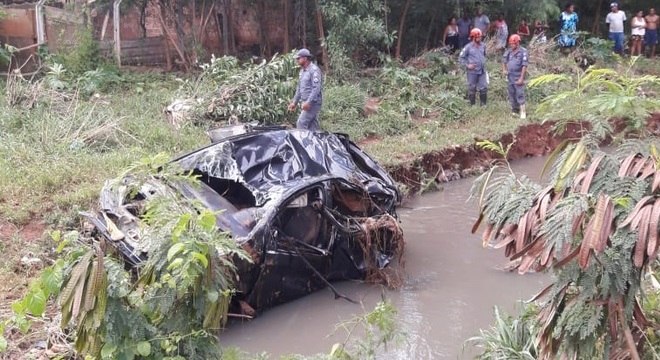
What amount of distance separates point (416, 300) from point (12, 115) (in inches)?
273

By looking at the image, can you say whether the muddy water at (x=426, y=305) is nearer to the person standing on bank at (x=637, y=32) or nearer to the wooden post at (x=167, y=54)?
the wooden post at (x=167, y=54)

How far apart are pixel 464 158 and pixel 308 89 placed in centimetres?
352

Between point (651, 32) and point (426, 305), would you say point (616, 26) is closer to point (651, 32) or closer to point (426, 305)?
point (651, 32)

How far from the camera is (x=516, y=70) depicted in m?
13.8

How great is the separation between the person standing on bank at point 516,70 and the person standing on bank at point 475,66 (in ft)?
1.57

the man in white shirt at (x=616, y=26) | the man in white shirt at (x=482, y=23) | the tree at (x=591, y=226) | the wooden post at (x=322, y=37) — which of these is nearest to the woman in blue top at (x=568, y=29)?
the man in white shirt at (x=616, y=26)

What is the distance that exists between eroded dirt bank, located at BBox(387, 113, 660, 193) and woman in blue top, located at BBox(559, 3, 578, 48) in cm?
479

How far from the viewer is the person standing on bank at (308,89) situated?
1043 cm

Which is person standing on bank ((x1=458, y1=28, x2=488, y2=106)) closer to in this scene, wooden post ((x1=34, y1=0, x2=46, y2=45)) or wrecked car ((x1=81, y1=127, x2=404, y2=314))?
wrecked car ((x1=81, y1=127, x2=404, y2=314))

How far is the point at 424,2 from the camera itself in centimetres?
1809

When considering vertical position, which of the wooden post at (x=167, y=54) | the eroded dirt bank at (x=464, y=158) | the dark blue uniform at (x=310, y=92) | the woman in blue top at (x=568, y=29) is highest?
the woman in blue top at (x=568, y=29)

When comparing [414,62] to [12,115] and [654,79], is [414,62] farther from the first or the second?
[654,79]

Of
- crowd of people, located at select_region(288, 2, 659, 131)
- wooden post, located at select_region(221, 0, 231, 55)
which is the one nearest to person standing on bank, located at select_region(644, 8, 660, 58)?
crowd of people, located at select_region(288, 2, 659, 131)

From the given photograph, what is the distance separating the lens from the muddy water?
677 centimetres
